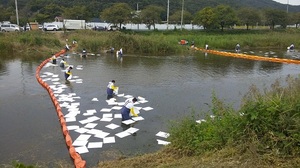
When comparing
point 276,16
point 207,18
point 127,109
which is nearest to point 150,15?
point 207,18

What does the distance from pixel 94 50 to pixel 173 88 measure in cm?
1519

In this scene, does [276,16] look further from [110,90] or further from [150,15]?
[110,90]

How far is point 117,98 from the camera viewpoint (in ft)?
39.1

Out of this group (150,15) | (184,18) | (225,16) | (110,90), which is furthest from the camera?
(184,18)

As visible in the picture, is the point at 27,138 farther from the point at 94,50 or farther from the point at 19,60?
the point at 94,50

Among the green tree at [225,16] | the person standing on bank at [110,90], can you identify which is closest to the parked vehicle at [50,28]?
the green tree at [225,16]

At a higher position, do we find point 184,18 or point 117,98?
point 184,18

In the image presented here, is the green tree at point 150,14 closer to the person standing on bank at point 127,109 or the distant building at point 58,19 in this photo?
the distant building at point 58,19

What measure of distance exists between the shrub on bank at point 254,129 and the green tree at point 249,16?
155ft

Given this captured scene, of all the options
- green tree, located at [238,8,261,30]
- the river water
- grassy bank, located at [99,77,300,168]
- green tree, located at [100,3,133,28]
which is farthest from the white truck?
grassy bank, located at [99,77,300,168]

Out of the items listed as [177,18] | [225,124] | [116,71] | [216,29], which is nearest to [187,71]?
[116,71]

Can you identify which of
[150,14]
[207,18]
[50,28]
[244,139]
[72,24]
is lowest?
[244,139]

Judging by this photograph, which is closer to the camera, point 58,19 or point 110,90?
point 110,90

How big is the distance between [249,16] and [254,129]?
160 feet
